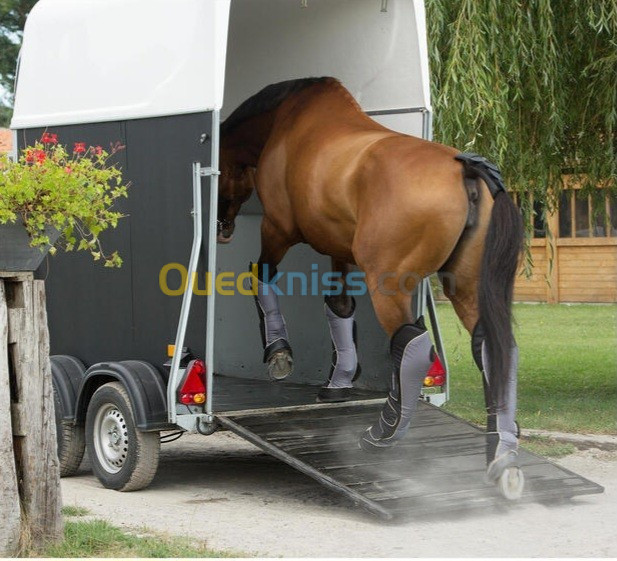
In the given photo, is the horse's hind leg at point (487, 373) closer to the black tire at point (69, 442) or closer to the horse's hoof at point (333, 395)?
the horse's hoof at point (333, 395)

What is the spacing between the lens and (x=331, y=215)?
7090 mm

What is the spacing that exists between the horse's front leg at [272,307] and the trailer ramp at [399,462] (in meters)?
0.38

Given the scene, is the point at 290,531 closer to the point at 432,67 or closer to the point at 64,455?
the point at 64,455

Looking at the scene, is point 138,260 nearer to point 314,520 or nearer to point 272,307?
point 272,307

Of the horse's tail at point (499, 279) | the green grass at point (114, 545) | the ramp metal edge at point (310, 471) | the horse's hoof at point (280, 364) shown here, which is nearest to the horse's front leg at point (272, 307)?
the horse's hoof at point (280, 364)

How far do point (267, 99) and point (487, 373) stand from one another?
2.53 metres

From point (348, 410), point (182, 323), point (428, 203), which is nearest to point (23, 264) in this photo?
point (182, 323)

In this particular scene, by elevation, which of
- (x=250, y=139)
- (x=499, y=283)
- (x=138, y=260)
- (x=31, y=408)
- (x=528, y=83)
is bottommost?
(x=31, y=408)

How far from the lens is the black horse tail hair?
250 inches

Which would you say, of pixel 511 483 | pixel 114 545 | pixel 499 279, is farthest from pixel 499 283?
pixel 114 545

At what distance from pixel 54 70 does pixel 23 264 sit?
113 inches

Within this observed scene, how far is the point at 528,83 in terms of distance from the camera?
31.1 ft

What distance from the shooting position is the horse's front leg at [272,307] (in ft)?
25.2

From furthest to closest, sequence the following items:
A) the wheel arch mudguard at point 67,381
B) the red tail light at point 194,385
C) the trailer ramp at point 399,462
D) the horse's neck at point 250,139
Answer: the horse's neck at point 250,139 < the wheel arch mudguard at point 67,381 < the red tail light at point 194,385 < the trailer ramp at point 399,462
